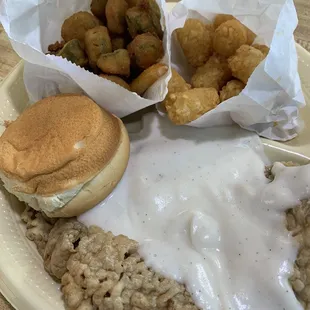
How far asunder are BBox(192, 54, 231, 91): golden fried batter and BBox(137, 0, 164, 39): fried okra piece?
0.16 meters

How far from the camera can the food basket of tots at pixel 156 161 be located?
3.58 feet

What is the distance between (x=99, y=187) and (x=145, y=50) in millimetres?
404

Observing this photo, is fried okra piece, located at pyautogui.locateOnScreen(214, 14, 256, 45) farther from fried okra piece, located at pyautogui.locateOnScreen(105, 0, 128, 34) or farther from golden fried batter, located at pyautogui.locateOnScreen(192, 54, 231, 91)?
fried okra piece, located at pyautogui.locateOnScreen(105, 0, 128, 34)

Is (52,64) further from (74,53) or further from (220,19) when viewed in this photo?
(220,19)

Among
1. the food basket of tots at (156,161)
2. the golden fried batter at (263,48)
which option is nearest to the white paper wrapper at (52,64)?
the food basket of tots at (156,161)

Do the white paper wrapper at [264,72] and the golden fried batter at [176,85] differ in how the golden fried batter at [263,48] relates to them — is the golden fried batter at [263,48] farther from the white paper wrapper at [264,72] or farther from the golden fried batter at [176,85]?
the golden fried batter at [176,85]

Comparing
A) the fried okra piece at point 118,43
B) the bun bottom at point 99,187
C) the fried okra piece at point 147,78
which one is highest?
the fried okra piece at point 118,43

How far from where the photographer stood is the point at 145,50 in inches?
50.4

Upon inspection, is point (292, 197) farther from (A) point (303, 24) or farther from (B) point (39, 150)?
(A) point (303, 24)

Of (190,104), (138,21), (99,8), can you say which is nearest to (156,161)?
(190,104)

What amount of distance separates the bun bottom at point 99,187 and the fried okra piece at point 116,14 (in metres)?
0.34

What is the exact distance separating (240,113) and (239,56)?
6.0 inches

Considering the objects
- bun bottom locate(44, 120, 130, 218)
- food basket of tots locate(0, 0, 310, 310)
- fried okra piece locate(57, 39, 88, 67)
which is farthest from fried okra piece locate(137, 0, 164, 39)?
bun bottom locate(44, 120, 130, 218)

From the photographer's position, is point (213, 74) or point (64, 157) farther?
point (213, 74)
